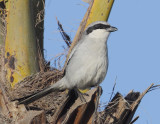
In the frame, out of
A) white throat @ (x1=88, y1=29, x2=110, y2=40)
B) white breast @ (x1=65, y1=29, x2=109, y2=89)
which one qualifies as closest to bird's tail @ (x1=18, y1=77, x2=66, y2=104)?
white breast @ (x1=65, y1=29, x2=109, y2=89)

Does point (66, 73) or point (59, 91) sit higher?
point (66, 73)

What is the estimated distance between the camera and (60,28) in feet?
16.3

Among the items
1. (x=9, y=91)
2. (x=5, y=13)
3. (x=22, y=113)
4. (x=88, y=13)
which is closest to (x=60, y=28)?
(x=88, y=13)

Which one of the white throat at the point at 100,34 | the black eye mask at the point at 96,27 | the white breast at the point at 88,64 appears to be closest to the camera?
the white breast at the point at 88,64

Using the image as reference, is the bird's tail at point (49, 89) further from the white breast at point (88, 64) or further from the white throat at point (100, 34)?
the white throat at point (100, 34)

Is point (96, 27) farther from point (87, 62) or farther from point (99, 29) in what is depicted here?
point (87, 62)

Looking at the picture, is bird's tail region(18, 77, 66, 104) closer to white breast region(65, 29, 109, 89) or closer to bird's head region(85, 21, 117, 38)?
white breast region(65, 29, 109, 89)

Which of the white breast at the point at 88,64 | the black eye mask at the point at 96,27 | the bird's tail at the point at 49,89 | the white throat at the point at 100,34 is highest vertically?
the black eye mask at the point at 96,27

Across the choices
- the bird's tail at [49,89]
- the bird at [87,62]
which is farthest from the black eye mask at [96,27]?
the bird's tail at [49,89]

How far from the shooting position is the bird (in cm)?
446

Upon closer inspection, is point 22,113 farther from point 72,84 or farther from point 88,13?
point 88,13

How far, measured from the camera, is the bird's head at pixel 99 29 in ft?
15.3

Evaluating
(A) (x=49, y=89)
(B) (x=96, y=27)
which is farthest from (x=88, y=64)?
(A) (x=49, y=89)

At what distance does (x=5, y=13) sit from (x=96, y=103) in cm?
193
